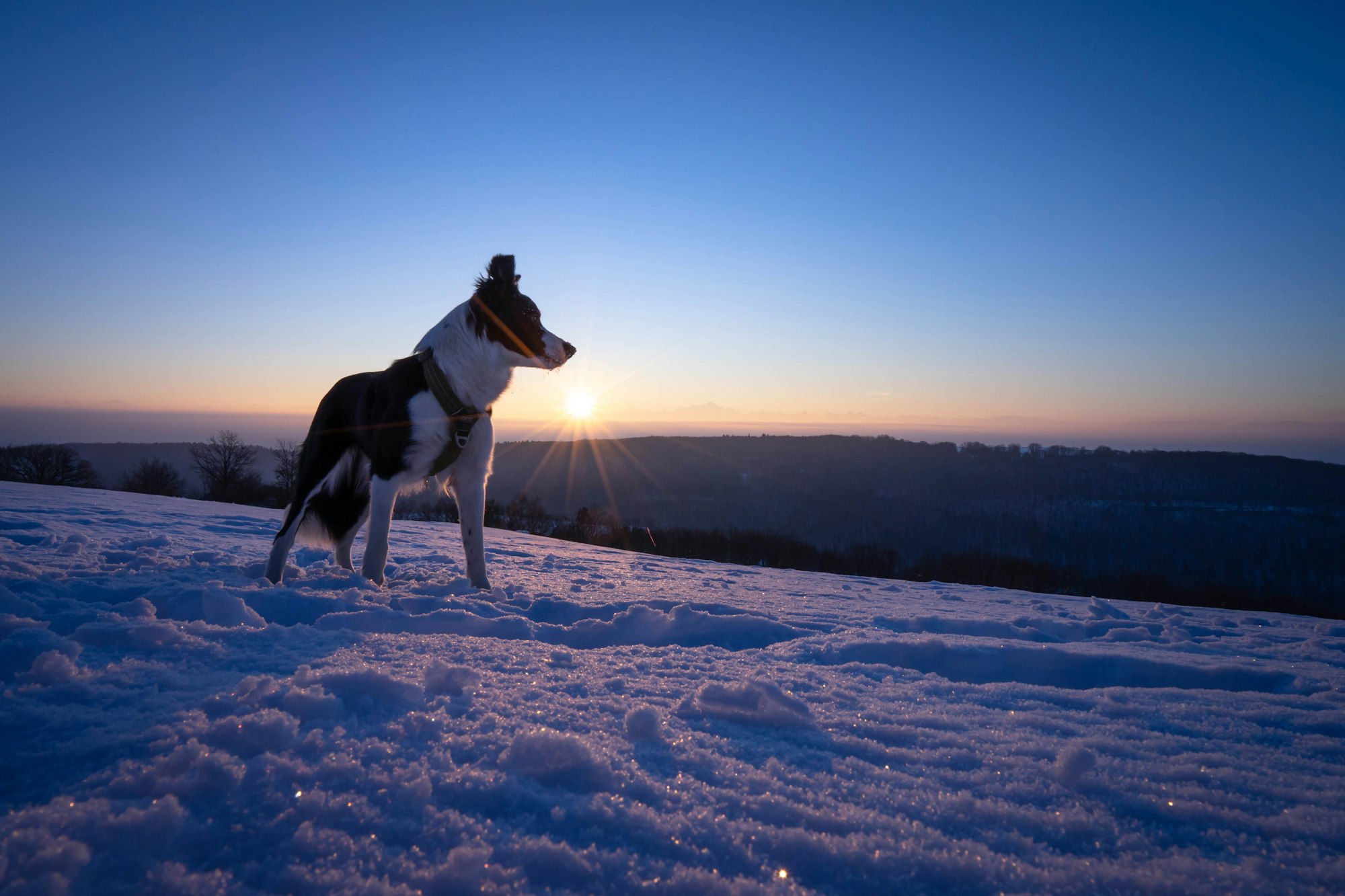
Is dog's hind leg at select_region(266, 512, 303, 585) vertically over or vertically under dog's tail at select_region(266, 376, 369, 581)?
under

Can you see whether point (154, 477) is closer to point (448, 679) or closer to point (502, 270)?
point (502, 270)

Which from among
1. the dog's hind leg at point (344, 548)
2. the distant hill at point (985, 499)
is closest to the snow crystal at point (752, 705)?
the dog's hind leg at point (344, 548)

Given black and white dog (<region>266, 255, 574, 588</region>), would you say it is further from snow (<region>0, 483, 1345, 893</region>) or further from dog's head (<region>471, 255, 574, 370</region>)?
snow (<region>0, 483, 1345, 893</region>)

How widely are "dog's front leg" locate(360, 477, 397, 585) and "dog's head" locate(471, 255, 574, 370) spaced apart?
49.1 inches

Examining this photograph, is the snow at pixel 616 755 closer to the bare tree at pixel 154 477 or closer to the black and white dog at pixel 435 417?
the black and white dog at pixel 435 417

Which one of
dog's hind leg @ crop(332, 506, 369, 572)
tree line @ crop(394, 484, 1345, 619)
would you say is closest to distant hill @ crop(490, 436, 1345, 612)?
tree line @ crop(394, 484, 1345, 619)

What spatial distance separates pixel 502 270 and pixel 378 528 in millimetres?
1997

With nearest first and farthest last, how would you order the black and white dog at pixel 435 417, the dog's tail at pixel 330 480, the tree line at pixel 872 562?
the black and white dog at pixel 435 417 → the dog's tail at pixel 330 480 → the tree line at pixel 872 562

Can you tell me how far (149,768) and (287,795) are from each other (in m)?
0.30

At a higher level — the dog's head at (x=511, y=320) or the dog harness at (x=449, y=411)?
the dog's head at (x=511, y=320)

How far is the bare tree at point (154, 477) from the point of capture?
3631 cm

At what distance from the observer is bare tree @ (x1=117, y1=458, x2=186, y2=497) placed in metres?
36.3

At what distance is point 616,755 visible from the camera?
1.46 meters

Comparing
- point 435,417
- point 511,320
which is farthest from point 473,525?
point 511,320
